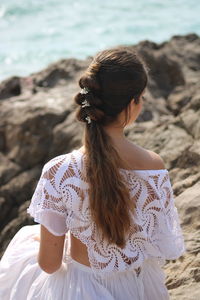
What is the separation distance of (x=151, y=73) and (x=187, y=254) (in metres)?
3.84

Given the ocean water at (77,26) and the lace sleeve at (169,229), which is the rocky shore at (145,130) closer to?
the lace sleeve at (169,229)

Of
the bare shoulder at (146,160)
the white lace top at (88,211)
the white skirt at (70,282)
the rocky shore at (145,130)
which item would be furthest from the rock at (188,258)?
the bare shoulder at (146,160)

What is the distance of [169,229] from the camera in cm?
211

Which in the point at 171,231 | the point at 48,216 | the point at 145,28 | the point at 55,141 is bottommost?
the point at 145,28

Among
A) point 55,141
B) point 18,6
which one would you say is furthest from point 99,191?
point 18,6

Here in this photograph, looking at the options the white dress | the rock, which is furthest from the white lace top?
the rock

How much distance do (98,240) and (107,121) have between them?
46 centimetres

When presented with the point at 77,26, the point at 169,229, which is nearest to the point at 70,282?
the point at 169,229

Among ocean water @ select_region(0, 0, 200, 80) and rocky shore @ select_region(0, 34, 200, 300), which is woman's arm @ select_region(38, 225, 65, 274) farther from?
ocean water @ select_region(0, 0, 200, 80)

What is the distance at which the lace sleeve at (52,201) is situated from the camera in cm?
196

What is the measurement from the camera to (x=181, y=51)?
21.2 feet

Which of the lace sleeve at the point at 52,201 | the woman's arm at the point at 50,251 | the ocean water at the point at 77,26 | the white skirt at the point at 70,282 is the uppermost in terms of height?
the lace sleeve at the point at 52,201

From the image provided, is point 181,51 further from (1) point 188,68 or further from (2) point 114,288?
(2) point 114,288

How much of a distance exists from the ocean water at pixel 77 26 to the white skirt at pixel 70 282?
1056 centimetres
